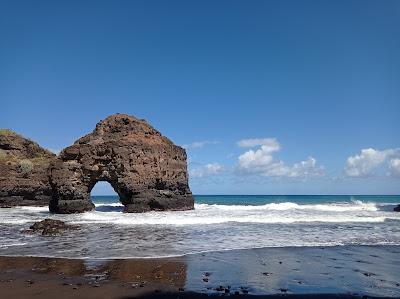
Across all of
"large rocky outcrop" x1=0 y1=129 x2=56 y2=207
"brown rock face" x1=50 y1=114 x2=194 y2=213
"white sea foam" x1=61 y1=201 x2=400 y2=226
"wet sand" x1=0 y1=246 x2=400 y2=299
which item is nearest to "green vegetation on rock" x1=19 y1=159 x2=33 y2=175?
"large rocky outcrop" x1=0 y1=129 x2=56 y2=207

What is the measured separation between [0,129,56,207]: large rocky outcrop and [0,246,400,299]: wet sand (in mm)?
36157

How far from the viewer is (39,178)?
153 feet

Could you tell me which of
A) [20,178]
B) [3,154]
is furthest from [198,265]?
[3,154]

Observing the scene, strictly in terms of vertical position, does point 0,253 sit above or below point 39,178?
below

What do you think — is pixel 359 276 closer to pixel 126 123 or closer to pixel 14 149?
pixel 126 123

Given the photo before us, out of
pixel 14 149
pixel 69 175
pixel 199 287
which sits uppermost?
pixel 14 149

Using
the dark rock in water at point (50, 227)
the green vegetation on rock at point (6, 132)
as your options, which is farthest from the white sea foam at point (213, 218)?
the green vegetation on rock at point (6, 132)

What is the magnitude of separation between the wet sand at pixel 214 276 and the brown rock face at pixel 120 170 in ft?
75.2

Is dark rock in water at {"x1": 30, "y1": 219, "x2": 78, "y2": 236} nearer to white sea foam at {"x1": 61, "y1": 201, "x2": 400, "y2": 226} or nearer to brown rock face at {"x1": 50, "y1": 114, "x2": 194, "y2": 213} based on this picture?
white sea foam at {"x1": 61, "y1": 201, "x2": 400, "y2": 226}

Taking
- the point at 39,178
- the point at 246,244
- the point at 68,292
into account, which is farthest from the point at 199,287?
the point at 39,178

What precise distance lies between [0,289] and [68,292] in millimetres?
1524

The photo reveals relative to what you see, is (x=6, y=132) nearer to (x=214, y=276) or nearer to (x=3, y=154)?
(x=3, y=154)

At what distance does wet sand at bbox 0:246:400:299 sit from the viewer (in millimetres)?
8234

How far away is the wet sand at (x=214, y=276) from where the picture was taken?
823 cm
